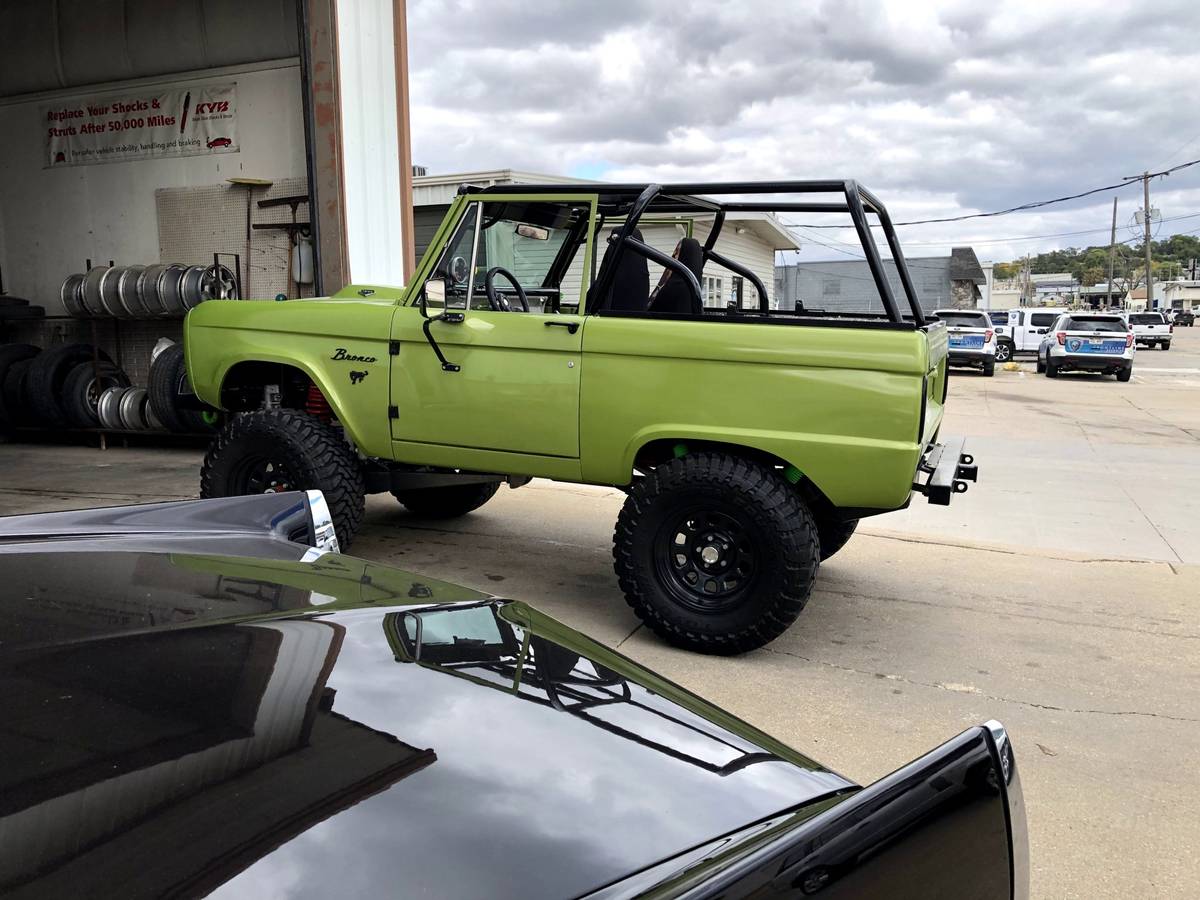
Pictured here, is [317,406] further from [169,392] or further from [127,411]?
[127,411]

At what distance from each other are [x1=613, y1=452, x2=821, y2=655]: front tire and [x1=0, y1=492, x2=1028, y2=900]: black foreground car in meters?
2.27

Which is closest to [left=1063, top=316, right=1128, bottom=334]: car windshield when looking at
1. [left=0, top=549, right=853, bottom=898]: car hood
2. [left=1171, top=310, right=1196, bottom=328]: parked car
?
[left=0, top=549, right=853, bottom=898]: car hood

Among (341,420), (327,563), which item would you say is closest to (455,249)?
(341,420)

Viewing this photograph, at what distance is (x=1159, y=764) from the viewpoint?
3297mm

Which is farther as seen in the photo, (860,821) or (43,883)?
(860,821)

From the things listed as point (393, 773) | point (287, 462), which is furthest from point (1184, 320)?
point (393, 773)

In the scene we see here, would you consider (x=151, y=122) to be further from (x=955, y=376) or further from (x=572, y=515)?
(x=955, y=376)

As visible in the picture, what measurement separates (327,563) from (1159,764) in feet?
9.87

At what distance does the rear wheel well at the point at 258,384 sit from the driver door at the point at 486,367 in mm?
1040

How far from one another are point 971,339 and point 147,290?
62.7 feet

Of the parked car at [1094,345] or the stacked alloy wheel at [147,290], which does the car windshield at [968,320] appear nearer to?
the parked car at [1094,345]

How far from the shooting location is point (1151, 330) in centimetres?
3700

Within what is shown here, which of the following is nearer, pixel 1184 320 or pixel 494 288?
pixel 494 288

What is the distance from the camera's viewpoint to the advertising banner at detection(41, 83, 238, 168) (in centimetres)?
1014
